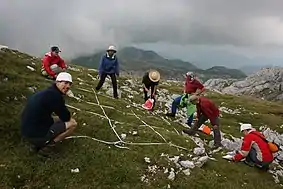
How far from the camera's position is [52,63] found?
2777cm

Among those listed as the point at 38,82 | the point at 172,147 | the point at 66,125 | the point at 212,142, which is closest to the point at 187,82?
the point at 212,142

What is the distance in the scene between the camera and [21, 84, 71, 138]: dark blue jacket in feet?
46.9

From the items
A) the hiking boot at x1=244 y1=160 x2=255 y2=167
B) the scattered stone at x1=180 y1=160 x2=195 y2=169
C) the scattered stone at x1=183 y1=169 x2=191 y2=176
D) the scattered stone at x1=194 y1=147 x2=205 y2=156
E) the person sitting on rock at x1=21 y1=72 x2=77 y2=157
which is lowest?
the hiking boot at x1=244 y1=160 x2=255 y2=167

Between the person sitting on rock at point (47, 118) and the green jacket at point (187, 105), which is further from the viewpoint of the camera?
the green jacket at point (187, 105)

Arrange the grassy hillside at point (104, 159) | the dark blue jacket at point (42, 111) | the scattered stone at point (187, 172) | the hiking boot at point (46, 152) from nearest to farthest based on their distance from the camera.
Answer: the dark blue jacket at point (42, 111) → the grassy hillside at point (104, 159) → the hiking boot at point (46, 152) → the scattered stone at point (187, 172)

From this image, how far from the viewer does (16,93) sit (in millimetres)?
20266

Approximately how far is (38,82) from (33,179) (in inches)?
452

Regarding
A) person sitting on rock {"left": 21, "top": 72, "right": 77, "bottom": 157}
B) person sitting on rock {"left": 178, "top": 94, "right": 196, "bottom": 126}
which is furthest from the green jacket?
person sitting on rock {"left": 21, "top": 72, "right": 77, "bottom": 157}

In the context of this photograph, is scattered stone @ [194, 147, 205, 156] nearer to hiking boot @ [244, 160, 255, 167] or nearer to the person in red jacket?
hiking boot @ [244, 160, 255, 167]

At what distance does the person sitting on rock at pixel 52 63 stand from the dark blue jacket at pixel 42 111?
12491 mm

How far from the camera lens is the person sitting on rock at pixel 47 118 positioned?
1431 centimetres

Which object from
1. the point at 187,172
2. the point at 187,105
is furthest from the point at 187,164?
the point at 187,105

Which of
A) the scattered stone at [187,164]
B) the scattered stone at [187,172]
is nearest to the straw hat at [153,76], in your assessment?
the scattered stone at [187,164]

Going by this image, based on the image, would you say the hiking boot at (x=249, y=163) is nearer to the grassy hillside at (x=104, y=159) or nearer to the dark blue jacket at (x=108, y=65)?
the grassy hillside at (x=104, y=159)
